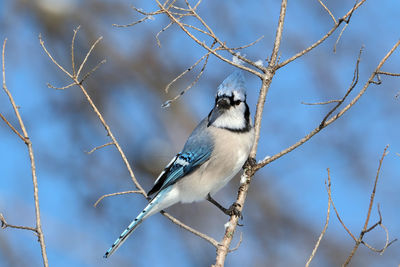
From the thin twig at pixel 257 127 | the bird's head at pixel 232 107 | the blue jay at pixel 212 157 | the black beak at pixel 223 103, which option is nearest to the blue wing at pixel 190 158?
the blue jay at pixel 212 157

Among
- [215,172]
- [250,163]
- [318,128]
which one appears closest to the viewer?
[318,128]

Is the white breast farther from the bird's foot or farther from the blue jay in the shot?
the bird's foot

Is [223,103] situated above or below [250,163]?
above

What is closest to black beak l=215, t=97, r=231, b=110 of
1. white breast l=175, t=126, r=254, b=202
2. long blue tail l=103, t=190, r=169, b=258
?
white breast l=175, t=126, r=254, b=202

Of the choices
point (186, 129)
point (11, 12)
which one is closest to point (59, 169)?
point (186, 129)

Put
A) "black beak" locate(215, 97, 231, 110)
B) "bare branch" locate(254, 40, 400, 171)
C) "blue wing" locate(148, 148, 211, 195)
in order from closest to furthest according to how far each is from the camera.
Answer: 1. "bare branch" locate(254, 40, 400, 171)
2. "black beak" locate(215, 97, 231, 110)
3. "blue wing" locate(148, 148, 211, 195)

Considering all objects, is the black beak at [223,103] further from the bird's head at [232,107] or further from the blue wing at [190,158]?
the blue wing at [190,158]

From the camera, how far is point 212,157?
3.30 m

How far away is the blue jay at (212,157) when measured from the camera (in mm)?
3148

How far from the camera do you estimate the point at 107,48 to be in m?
7.14

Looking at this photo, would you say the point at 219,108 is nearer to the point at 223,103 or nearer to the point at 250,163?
the point at 223,103

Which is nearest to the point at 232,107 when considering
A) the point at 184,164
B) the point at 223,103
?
the point at 223,103

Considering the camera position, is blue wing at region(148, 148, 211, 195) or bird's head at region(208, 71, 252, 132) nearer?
bird's head at region(208, 71, 252, 132)

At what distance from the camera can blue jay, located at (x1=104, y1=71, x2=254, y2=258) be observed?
10.3 feet
